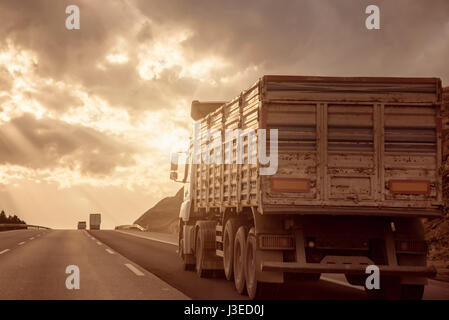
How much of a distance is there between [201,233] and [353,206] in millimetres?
4872

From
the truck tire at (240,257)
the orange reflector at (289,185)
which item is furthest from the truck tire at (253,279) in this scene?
the orange reflector at (289,185)

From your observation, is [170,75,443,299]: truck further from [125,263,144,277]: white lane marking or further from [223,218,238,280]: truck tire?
[125,263,144,277]: white lane marking

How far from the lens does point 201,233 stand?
41.6 ft

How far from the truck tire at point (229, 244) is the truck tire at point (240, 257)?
0.86ft

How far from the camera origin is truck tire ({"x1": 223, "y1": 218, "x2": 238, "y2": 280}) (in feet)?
34.9

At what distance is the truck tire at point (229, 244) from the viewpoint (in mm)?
10634

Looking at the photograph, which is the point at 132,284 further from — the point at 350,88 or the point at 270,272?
the point at 350,88

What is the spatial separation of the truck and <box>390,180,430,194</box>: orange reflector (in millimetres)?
15

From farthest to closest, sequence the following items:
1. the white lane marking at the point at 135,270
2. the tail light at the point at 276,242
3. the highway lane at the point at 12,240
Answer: the highway lane at the point at 12,240 → the white lane marking at the point at 135,270 → the tail light at the point at 276,242

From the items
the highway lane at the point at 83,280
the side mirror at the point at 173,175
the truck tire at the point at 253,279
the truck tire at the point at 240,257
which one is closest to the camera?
the truck tire at the point at 253,279

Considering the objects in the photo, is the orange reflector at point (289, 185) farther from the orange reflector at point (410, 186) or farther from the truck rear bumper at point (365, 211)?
the orange reflector at point (410, 186)

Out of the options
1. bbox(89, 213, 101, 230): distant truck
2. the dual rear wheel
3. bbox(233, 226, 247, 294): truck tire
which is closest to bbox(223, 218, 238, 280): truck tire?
the dual rear wheel

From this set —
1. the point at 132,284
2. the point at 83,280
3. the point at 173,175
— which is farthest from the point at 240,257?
the point at 173,175
